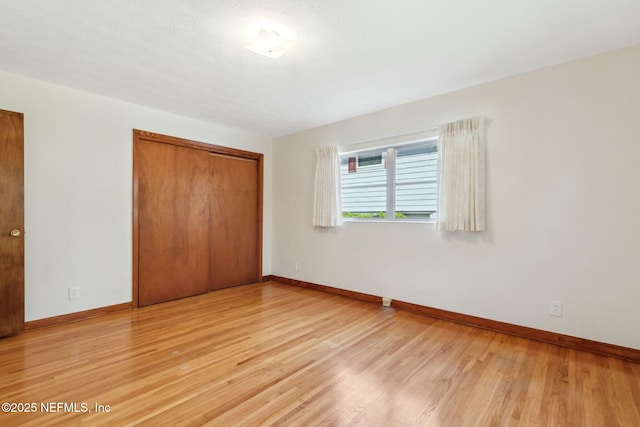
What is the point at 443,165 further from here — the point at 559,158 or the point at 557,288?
the point at 557,288

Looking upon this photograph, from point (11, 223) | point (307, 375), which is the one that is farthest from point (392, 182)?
point (11, 223)

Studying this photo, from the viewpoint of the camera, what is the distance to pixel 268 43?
7.09ft

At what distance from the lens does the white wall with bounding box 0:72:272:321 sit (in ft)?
9.53

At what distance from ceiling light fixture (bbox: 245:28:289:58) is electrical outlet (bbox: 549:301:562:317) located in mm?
3136

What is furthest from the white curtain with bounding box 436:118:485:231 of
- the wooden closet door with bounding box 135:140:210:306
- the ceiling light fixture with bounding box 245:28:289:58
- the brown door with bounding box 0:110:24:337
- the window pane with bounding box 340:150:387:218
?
the brown door with bounding box 0:110:24:337

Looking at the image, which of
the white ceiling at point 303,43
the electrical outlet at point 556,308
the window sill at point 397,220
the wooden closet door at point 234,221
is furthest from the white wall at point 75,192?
the electrical outlet at point 556,308

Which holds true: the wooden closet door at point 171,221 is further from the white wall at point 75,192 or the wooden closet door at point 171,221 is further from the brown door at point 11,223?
the brown door at point 11,223

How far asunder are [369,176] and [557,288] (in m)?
2.30

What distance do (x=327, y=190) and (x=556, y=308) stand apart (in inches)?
111

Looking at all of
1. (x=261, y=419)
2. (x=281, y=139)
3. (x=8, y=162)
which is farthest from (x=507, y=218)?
(x=8, y=162)

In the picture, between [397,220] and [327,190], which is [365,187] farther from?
[397,220]

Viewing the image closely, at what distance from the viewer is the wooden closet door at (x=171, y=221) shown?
3.72 m

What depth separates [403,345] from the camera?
2.59 meters

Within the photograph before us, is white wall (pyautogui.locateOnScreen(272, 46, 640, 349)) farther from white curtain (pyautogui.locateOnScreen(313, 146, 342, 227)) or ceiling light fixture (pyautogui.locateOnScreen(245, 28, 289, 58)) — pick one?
ceiling light fixture (pyautogui.locateOnScreen(245, 28, 289, 58))
